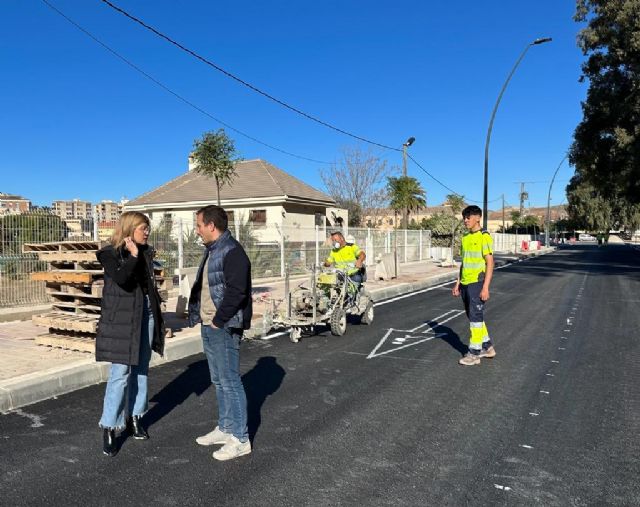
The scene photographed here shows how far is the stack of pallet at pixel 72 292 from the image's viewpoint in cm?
641

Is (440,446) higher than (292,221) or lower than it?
lower

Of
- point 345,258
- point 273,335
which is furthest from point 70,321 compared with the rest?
point 345,258

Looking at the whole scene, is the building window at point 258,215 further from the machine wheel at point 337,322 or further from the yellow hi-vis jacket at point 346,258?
the machine wheel at point 337,322

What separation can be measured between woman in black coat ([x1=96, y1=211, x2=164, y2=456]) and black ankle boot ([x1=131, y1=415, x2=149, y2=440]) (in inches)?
8.7

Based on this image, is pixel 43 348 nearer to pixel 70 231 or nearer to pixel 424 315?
pixel 70 231

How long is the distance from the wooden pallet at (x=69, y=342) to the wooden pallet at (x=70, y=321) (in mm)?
128

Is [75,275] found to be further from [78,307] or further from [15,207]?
[15,207]

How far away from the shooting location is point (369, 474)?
11.7ft

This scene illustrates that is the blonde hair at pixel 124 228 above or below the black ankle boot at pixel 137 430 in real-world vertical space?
above

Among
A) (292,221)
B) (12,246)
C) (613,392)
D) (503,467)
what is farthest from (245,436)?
(292,221)

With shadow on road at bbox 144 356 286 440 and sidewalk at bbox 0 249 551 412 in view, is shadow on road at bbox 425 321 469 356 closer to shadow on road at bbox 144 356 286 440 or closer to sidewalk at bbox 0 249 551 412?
shadow on road at bbox 144 356 286 440

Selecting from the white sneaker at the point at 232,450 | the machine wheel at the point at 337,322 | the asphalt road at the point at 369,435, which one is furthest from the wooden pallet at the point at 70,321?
the machine wheel at the point at 337,322

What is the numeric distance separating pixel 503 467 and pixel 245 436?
1844 mm

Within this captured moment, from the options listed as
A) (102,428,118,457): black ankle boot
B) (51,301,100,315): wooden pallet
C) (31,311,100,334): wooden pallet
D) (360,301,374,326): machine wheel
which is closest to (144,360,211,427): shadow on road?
(102,428,118,457): black ankle boot
